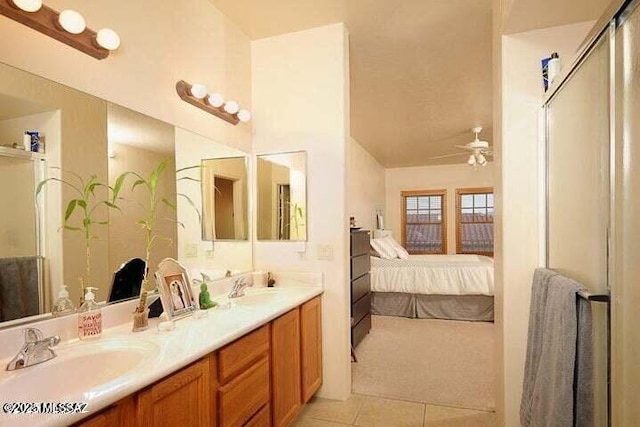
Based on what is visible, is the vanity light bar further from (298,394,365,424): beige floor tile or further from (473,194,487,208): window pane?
(473,194,487,208): window pane

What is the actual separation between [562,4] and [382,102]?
2429 mm

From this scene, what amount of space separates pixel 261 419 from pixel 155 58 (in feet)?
6.22

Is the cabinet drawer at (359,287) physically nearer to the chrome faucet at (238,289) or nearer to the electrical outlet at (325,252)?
the electrical outlet at (325,252)

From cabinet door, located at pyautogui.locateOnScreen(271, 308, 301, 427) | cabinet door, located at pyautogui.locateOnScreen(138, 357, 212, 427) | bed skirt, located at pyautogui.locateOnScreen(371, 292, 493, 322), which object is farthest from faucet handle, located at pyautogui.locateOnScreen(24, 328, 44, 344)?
bed skirt, located at pyautogui.locateOnScreen(371, 292, 493, 322)

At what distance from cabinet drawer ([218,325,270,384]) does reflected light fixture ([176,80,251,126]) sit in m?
1.36

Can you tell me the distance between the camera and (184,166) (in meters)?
1.98

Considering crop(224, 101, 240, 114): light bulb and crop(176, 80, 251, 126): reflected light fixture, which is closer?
crop(176, 80, 251, 126): reflected light fixture

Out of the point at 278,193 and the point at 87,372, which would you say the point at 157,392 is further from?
the point at 278,193

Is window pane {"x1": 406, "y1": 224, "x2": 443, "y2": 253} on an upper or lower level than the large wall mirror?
lower

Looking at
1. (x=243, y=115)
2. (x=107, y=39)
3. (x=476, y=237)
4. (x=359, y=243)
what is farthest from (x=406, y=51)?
(x=476, y=237)

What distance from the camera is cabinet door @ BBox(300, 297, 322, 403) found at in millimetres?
2094

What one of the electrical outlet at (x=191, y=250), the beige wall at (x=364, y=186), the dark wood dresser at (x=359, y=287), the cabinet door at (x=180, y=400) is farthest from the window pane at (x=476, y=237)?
the cabinet door at (x=180, y=400)

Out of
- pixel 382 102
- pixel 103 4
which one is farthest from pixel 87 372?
pixel 382 102

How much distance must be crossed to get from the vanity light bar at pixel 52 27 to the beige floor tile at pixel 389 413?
8.03 ft
